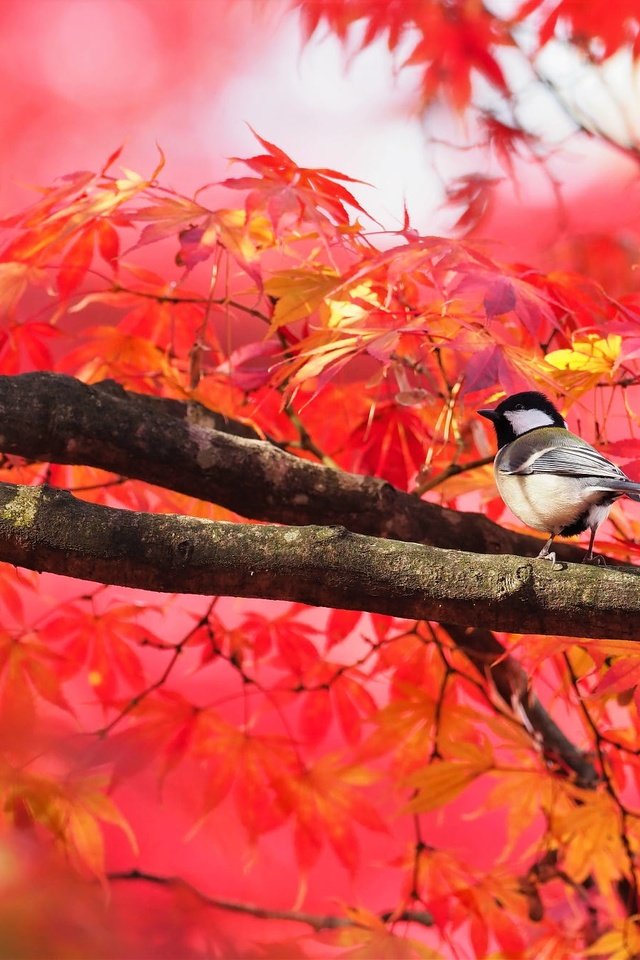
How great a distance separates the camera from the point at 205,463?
97 cm

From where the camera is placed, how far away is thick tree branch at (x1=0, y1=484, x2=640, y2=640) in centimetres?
75

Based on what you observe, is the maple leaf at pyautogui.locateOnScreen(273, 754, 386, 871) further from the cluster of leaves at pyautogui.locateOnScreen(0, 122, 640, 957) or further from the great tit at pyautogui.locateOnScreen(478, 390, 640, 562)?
the great tit at pyautogui.locateOnScreen(478, 390, 640, 562)

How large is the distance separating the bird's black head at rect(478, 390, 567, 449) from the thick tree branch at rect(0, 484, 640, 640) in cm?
43

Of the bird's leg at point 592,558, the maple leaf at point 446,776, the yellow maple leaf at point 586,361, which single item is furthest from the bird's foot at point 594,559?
the maple leaf at point 446,776

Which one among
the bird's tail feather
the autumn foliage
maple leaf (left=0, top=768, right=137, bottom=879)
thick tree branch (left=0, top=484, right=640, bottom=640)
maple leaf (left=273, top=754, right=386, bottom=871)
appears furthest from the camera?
maple leaf (left=273, top=754, right=386, bottom=871)

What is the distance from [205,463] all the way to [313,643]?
493mm

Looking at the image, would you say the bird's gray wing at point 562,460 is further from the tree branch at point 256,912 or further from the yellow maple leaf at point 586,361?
the tree branch at point 256,912

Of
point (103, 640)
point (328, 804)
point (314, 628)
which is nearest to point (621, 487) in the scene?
point (314, 628)

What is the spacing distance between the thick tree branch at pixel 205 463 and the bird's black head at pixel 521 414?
0.15 meters

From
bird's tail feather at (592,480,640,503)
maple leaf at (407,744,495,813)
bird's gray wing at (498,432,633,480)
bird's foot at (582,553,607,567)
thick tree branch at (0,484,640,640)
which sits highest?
bird's gray wing at (498,432,633,480)

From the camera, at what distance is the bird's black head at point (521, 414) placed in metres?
1.17

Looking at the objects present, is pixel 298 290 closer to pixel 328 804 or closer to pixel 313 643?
pixel 313 643

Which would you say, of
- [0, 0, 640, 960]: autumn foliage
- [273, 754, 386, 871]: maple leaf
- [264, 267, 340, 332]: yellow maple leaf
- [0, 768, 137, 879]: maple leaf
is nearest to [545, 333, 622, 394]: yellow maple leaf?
[0, 0, 640, 960]: autumn foliage

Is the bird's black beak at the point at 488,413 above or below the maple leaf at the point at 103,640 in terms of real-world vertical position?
above
